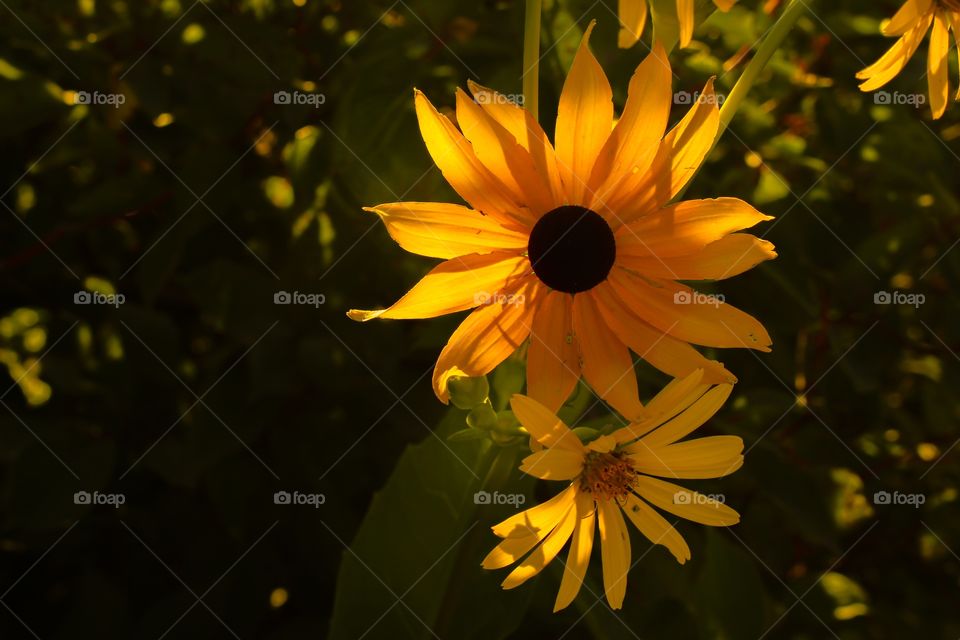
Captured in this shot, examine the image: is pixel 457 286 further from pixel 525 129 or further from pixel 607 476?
pixel 607 476

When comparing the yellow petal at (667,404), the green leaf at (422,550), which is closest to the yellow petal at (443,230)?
the yellow petal at (667,404)

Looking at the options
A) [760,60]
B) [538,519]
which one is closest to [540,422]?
[538,519]

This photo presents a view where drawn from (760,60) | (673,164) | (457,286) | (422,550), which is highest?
(760,60)

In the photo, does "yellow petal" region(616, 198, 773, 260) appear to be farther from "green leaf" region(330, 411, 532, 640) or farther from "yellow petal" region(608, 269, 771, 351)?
"green leaf" region(330, 411, 532, 640)

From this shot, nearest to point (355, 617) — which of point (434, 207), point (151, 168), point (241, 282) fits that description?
point (241, 282)

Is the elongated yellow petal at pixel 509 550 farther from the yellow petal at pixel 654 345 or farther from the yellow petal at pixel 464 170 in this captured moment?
the yellow petal at pixel 464 170

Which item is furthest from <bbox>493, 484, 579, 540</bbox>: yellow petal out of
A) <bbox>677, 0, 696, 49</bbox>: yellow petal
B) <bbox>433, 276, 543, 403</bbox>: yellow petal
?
<bbox>677, 0, 696, 49</bbox>: yellow petal

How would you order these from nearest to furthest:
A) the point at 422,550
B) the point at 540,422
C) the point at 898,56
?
1. the point at 540,422
2. the point at 898,56
3. the point at 422,550
